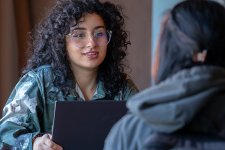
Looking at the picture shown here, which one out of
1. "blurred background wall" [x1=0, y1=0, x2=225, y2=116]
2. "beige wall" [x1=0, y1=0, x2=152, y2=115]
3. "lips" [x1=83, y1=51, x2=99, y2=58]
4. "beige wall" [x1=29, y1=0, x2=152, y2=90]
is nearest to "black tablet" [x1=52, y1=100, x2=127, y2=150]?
"lips" [x1=83, y1=51, x2=99, y2=58]

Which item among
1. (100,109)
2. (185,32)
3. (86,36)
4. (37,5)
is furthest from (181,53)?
(37,5)

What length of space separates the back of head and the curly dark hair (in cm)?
81

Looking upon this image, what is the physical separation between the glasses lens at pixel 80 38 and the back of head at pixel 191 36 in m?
0.77

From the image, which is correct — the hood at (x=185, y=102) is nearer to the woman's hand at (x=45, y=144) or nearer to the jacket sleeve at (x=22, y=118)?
the woman's hand at (x=45, y=144)

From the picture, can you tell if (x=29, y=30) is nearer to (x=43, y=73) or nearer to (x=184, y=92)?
(x=43, y=73)

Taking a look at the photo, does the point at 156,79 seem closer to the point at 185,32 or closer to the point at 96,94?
the point at 185,32

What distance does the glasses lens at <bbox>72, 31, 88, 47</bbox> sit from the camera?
1.35 meters

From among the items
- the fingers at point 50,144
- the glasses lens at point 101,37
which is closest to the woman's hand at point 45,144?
the fingers at point 50,144

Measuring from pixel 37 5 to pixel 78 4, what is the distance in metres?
1.00

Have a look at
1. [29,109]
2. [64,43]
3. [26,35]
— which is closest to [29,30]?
[26,35]

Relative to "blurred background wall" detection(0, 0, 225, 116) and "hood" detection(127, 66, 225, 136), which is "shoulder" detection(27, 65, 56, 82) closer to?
"blurred background wall" detection(0, 0, 225, 116)

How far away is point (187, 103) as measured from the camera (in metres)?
0.52

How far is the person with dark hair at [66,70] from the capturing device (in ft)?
3.93

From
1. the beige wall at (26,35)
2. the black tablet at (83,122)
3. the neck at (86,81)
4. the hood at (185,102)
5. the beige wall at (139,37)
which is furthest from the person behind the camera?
the beige wall at (139,37)
